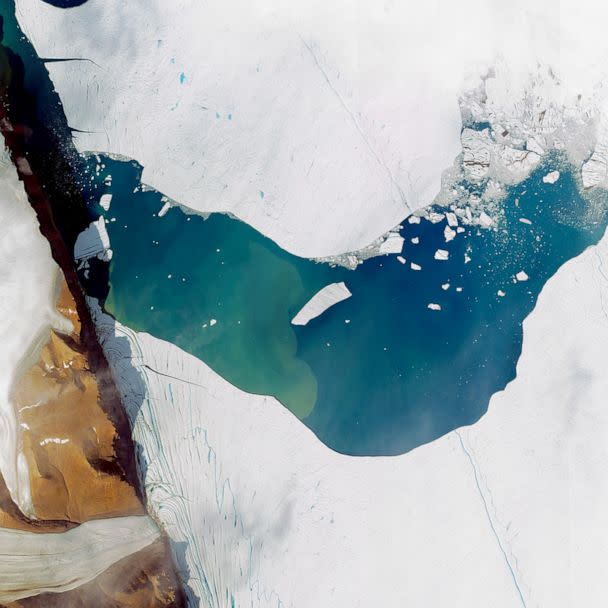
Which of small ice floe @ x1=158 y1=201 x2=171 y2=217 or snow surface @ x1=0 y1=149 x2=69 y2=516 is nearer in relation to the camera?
snow surface @ x1=0 y1=149 x2=69 y2=516

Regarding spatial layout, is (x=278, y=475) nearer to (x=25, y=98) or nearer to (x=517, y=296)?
(x=517, y=296)

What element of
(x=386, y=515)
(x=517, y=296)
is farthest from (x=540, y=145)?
(x=386, y=515)

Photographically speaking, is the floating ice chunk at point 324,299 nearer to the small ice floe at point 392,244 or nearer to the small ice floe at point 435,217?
the small ice floe at point 392,244

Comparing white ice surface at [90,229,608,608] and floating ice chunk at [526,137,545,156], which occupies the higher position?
floating ice chunk at [526,137,545,156]

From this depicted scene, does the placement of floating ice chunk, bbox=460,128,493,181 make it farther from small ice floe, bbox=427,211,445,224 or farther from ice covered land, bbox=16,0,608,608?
small ice floe, bbox=427,211,445,224

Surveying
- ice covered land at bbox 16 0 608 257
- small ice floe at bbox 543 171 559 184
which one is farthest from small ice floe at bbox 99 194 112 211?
small ice floe at bbox 543 171 559 184

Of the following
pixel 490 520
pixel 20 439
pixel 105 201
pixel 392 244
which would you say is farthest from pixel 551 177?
pixel 20 439
